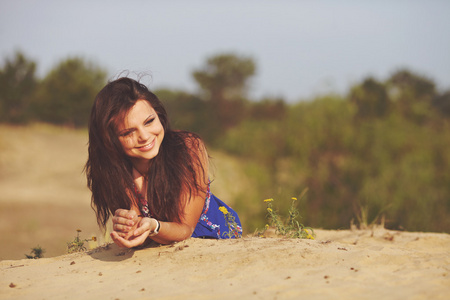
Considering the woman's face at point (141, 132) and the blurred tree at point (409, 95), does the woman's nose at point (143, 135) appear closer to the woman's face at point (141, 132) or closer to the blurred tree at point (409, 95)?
the woman's face at point (141, 132)

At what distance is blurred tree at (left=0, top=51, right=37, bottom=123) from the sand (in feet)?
97.1

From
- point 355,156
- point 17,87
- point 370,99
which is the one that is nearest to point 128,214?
point 355,156

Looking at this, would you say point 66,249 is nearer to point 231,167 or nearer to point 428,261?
point 428,261

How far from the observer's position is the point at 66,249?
17.0ft

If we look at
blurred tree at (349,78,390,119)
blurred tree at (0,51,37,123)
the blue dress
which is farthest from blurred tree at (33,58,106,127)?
the blue dress

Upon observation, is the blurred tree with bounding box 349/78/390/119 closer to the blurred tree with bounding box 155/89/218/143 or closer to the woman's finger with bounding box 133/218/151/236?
the blurred tree with bounding box 155/89/218/143

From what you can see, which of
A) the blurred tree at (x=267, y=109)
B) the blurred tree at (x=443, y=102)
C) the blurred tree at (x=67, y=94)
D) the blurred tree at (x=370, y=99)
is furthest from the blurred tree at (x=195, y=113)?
the blurred tree at (x=443, y=102)

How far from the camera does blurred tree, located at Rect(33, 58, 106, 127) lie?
3397 cm

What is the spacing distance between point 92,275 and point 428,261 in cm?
241

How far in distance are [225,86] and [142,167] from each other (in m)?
33.4

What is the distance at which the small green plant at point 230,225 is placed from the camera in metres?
4.58

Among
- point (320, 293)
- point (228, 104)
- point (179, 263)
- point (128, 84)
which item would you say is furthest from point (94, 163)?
point (228, 104)

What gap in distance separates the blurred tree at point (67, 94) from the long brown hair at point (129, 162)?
30.9m

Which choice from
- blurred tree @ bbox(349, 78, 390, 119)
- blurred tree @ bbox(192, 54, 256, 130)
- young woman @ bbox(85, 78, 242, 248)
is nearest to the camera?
young woman @ bbox(85, 78, 242, 248)
